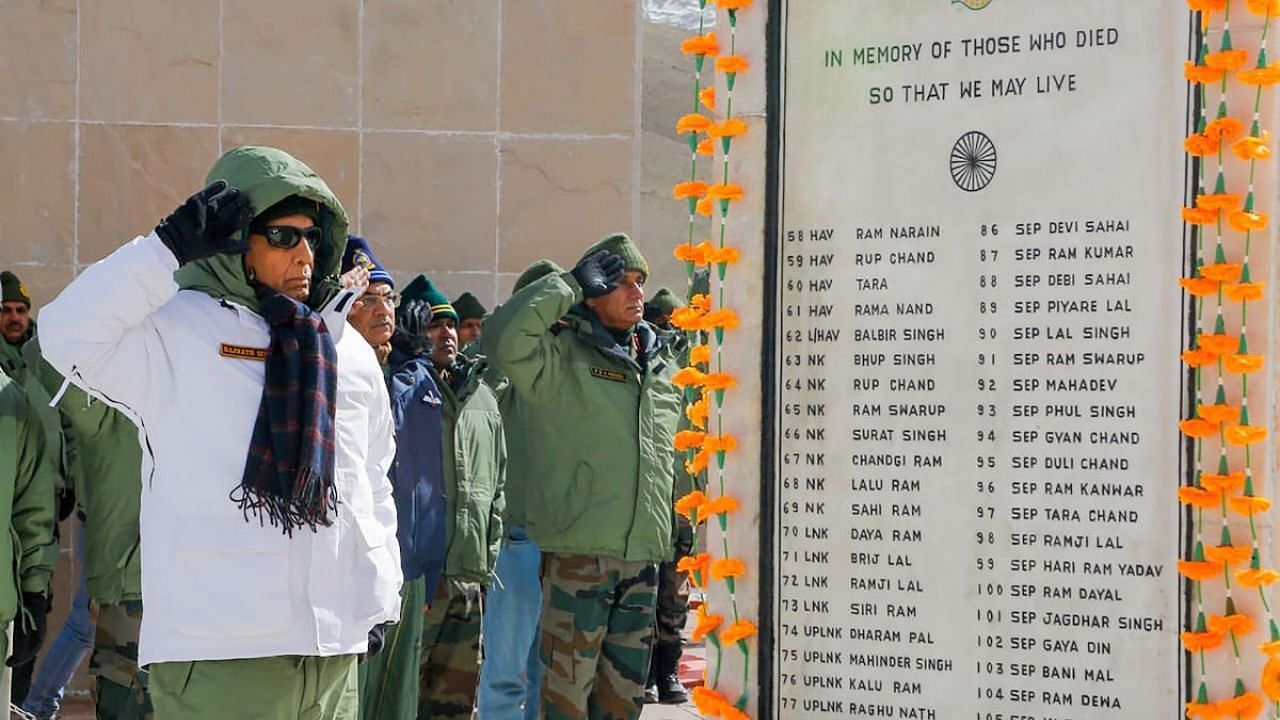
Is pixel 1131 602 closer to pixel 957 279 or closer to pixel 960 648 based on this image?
pixel 960 648

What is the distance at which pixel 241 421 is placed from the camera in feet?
15.5

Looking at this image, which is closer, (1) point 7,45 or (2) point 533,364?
(2) point 533,364

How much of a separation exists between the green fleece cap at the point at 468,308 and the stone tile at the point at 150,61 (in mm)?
1771

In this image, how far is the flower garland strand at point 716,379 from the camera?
414 centimetres

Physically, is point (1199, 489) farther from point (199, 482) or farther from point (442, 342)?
point (442, 342)

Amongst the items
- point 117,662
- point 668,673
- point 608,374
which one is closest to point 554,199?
point 608,374

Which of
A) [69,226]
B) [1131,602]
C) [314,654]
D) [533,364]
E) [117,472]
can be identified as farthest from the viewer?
[69,226]

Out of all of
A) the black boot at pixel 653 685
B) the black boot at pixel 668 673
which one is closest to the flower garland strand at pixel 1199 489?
the black boot at pixel 653 685

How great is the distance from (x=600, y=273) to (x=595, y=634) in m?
1.51

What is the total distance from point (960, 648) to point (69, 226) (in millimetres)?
6927

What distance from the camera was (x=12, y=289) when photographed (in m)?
9.14

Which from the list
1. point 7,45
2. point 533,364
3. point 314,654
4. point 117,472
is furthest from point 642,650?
point 7,45

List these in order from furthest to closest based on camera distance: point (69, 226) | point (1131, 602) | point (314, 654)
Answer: point (69, 226) < point (314, 654) < point (1131, 602)

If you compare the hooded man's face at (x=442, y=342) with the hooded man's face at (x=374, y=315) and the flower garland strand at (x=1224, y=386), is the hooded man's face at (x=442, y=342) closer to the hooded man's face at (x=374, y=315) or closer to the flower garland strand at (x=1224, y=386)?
the hooded man's face at (x=374, y=315)
